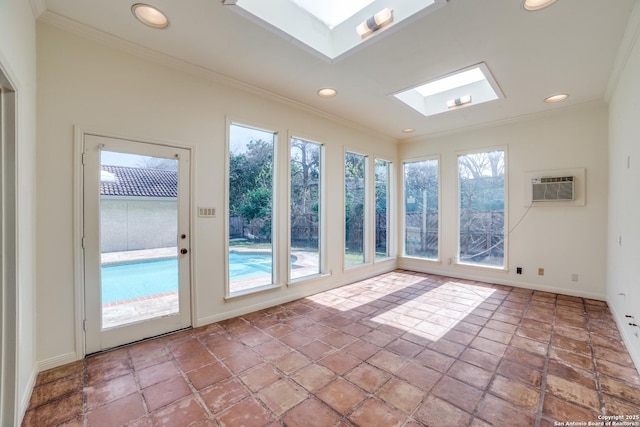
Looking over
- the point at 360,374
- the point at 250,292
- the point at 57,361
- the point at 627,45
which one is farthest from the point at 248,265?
the point at 627,45

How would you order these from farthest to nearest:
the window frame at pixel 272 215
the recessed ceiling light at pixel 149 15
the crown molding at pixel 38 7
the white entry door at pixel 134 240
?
the window frame at pixel 272 215 → the white entry door at pixel 134 240 → the recessed ceiling light at pixel 149 15 → the crown molding at pixel 38 7

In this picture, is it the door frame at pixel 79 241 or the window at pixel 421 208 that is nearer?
the door frame at pixel 79 241

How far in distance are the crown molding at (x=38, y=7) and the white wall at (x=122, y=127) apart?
0.11 metres

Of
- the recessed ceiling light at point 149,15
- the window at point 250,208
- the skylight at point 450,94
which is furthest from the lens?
the skylight at point 450,94

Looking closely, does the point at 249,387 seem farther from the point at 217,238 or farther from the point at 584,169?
the point at 584,169

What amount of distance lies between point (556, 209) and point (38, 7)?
636cm

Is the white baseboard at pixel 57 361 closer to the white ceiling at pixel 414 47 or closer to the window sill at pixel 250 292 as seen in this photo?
the window sill at pixel 250 292

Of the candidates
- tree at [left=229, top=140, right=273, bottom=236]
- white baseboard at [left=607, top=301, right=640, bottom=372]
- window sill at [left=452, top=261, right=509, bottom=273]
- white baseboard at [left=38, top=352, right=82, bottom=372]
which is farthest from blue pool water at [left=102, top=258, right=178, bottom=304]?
window sill at [left=452, top=261, right=509, bottom=273]

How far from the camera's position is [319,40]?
2.65 metres

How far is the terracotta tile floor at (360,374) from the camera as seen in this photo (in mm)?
1740

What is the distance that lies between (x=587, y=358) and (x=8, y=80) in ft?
15.1

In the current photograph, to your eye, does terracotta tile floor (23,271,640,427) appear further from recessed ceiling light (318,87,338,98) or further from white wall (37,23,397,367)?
recessed ceiling light (318,87,338,98)

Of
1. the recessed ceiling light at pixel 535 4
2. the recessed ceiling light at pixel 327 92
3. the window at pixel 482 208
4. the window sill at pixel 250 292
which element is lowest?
the window sill at pixel 250 292

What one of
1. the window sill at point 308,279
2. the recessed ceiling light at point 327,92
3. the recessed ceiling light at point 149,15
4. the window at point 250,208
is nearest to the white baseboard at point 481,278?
the window sill at point 308,279
